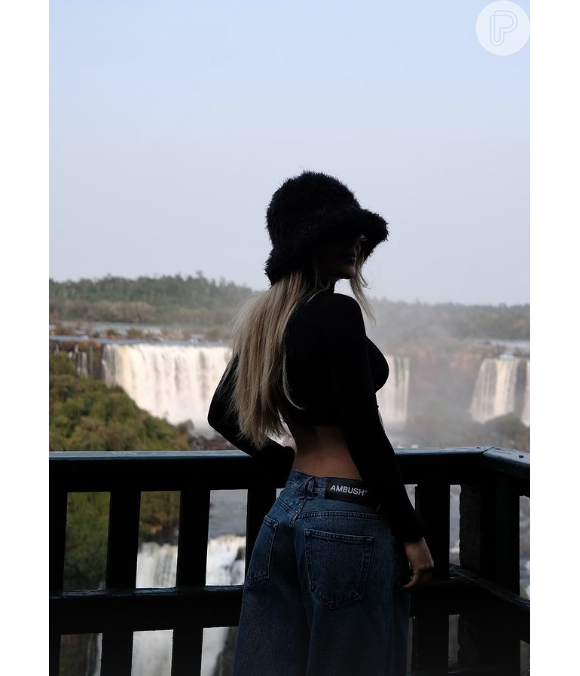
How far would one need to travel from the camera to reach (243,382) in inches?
66.2

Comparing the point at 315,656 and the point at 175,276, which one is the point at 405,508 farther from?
the point at 175,276

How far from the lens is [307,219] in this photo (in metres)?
1.66

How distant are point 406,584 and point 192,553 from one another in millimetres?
789

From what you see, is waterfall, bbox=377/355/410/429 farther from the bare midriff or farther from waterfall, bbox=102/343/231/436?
the bare midriff

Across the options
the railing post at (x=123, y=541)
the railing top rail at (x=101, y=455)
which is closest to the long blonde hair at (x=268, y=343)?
the railing top rail at (x=101, y=455)

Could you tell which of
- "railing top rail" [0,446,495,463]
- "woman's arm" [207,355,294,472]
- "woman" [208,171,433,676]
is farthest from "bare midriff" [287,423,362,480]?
"railing top rail" [0,446,495,463]

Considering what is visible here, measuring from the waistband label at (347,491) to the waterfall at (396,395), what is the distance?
19.4 m

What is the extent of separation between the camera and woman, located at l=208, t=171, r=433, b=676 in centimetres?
149

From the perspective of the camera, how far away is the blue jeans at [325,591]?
149cm

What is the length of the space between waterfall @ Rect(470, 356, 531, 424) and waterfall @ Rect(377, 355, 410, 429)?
1832mm

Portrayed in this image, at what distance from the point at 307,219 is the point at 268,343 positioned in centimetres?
27

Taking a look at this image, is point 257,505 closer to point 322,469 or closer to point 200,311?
point 322,469

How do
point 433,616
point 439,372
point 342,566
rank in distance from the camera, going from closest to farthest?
1. point 342,566
2. point 433,616
3. point 439,372

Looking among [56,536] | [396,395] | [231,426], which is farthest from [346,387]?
[396,395]
